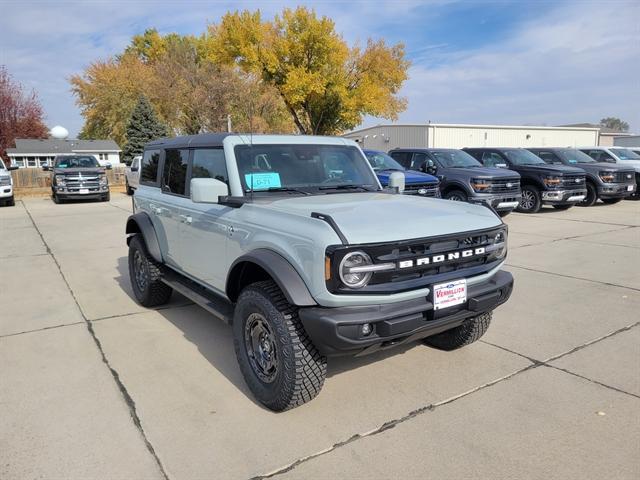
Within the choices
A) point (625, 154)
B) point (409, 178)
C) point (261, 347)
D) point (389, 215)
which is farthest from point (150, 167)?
point (625, 154)

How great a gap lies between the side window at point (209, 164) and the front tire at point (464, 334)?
2295 millimetres

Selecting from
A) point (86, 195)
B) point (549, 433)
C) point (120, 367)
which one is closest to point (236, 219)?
point (120, 367)

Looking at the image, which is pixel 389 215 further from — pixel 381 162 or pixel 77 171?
pixel 77 171

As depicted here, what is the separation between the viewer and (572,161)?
15477 millimetres

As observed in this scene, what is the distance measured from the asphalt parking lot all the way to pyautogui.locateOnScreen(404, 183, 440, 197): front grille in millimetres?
5160

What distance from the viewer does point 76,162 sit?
744 inches

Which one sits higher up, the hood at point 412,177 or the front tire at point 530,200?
the hood at point 412,177

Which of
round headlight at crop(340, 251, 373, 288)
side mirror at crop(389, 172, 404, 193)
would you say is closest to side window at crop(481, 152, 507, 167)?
side mirror at crop(389, 172, 404, 193)

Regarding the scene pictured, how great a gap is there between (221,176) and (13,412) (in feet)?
7.46

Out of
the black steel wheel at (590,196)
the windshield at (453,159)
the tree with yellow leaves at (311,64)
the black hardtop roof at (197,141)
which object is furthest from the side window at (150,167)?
the tree with yellow leaves at (311,64)

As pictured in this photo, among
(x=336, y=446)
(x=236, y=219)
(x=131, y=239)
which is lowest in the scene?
(x=336, y=446)

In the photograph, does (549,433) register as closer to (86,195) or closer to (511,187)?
(511,187)

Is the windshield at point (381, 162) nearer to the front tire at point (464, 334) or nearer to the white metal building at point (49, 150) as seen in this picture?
the front tire at point (464, 334)

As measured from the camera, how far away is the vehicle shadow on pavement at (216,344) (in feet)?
12.7
